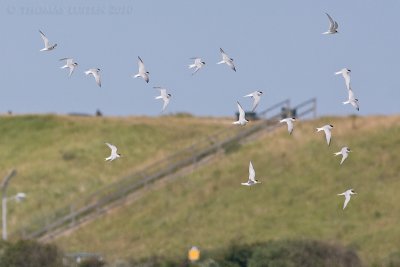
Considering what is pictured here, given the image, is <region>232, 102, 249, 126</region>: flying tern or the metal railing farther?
the metal railing

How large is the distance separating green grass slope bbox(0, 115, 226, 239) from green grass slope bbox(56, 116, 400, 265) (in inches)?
263

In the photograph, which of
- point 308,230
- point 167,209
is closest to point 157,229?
point 167,209

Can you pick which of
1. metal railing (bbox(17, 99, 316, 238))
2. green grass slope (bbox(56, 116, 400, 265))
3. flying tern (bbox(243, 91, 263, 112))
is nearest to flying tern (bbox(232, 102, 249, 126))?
flying tern (bbox(243, 91, 263, 112))

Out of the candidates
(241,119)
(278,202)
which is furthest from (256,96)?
(278,202)

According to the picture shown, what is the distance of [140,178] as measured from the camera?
101500 mm

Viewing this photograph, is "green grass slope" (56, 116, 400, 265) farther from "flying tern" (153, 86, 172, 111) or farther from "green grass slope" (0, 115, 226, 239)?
"flying tern" (153, 86, 172, 111)

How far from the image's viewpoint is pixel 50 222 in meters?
96.2

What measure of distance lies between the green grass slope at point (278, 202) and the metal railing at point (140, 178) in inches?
57.6

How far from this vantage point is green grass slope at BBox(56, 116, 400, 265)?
8544 centimetres

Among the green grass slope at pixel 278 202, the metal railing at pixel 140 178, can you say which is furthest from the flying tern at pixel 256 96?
the metal railing at pixel 140 178

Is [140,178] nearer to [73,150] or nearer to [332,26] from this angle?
[73,150]

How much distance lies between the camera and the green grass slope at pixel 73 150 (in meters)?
103

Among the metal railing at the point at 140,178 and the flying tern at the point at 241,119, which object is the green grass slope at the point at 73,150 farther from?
the flying tern at the point at 241,119

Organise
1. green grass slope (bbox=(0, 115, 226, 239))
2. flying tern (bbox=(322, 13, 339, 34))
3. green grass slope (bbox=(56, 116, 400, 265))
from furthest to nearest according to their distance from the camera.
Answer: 1. green grass slope (bbox=(0, 115, 226, 239))
2. green grass slope (bbox=(56, 116, 400, 265))
3. flying tern (bbox=(322, 13, 339, 34))
